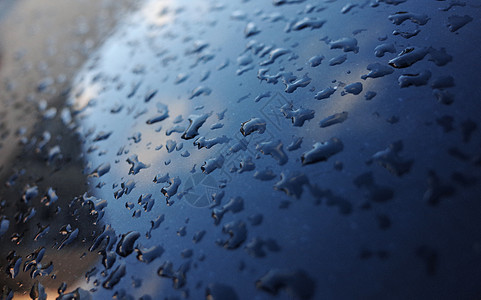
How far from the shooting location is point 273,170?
2.59ft

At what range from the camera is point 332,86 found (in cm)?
91

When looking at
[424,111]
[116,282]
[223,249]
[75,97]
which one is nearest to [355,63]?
[424,111]

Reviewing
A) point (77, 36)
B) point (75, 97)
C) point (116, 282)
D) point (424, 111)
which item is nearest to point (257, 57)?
point (424, 111)

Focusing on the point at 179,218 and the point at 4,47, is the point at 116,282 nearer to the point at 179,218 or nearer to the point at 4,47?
the point at 179,218

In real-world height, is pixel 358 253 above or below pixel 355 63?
below

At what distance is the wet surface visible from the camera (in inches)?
24.2

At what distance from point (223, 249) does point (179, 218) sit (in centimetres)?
16

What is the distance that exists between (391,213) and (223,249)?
352 mm

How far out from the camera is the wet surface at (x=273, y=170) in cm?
62

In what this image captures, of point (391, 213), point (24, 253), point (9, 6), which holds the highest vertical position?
point (9, 6)

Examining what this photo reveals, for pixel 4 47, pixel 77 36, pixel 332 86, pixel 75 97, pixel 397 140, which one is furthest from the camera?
pixel 4 47

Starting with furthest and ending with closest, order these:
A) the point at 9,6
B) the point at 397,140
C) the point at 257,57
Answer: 1. the point at 9,6
2. the point at 257,57
3. the point at 397,140

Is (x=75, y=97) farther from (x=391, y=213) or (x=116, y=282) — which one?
(x=391, y=213)

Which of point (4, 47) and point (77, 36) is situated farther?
point (4, 47)
